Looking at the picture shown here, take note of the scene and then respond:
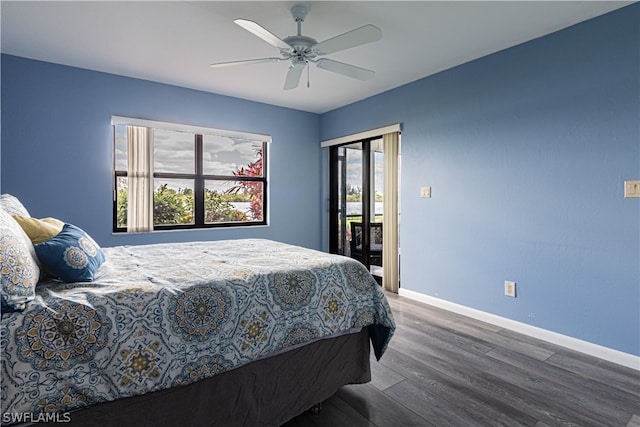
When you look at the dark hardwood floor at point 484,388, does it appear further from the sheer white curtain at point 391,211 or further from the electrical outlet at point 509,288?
the sheer white curtain at point 391,211

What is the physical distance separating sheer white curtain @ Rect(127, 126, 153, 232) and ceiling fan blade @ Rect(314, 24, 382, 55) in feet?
7.90

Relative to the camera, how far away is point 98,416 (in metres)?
1.15

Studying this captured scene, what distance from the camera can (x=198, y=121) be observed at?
399cm

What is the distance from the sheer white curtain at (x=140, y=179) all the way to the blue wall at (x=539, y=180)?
2.94 meters

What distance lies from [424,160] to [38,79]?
3.90 metres

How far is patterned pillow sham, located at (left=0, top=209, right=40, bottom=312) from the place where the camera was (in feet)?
3.50

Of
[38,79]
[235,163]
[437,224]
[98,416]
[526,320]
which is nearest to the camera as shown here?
[98,416]

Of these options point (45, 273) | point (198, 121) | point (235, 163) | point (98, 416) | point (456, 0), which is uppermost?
point (456, 0)

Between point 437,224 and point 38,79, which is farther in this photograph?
point 437,224

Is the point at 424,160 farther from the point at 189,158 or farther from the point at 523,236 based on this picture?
the point at 189,158

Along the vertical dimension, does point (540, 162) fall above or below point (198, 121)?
below

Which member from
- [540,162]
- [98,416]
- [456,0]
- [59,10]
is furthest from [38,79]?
[540,162]

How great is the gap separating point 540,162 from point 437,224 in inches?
43.8

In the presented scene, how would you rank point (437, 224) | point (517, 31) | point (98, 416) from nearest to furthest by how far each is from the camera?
point (98, 416)
point (517, 31)
point (437, 224)
